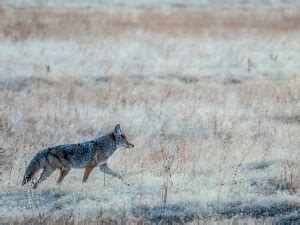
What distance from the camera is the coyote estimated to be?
8930mm

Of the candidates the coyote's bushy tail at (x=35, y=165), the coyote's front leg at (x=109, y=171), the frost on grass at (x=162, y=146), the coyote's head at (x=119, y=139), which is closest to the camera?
the frost on grass at (x=162, y=146)

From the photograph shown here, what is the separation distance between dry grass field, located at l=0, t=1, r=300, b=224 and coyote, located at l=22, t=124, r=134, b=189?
0.63 ft

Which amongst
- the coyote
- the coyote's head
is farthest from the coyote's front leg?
the coyote's head

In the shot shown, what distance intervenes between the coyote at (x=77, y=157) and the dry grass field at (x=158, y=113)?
0.63 feet

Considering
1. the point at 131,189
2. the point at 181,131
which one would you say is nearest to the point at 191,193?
the point at 131,189

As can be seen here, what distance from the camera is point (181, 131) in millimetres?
12555

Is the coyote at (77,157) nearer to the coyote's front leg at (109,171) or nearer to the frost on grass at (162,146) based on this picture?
the coyote's front leg at (109,171)

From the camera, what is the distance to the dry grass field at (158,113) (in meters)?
8.52

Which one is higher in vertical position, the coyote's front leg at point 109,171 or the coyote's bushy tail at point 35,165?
the coyote's bushy tail at point 35,165

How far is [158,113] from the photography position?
13742 mm

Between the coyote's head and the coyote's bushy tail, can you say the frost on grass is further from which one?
the coyote's head

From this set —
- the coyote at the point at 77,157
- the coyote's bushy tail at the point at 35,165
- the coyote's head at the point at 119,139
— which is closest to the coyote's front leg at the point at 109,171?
the coyote at the point at 77,157

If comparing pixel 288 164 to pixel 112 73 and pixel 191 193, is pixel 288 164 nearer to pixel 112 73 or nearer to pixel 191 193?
pixel 191 193

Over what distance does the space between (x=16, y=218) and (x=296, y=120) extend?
6.68 m
